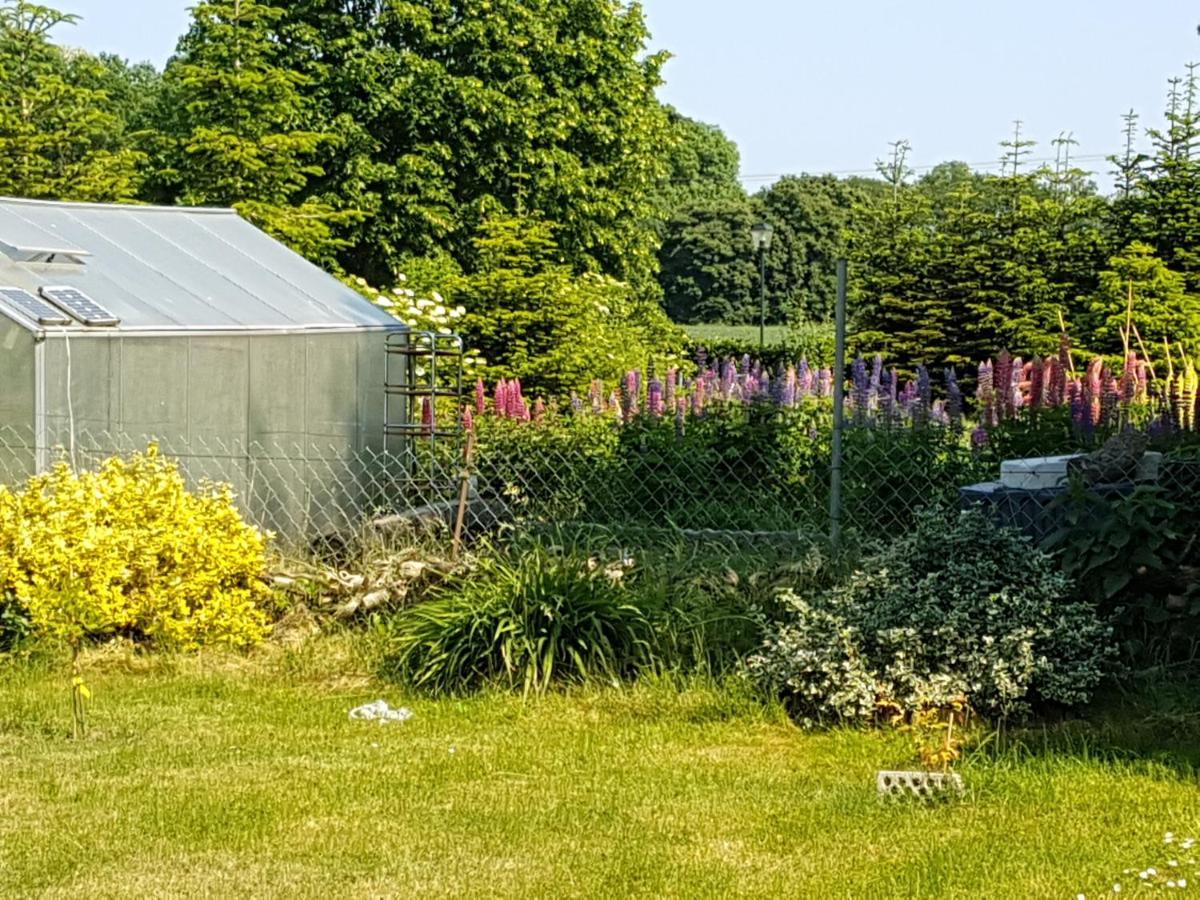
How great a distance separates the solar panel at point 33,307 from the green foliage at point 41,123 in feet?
47.1

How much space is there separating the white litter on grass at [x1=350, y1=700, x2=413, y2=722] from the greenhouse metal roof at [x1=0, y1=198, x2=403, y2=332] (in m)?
3.64

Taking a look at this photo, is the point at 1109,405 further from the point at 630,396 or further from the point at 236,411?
the point at 236,411

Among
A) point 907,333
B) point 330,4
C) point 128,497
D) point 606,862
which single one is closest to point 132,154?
point 330,4

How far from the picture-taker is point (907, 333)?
2317 centimetres

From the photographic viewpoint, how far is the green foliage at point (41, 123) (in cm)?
2228

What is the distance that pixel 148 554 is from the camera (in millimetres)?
7473

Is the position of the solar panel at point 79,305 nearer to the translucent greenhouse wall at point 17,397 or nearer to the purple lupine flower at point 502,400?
the translucent greenhouse wall at point 17,397

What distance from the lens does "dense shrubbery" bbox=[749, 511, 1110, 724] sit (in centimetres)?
604

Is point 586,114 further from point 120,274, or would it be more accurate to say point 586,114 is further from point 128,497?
point 128,497

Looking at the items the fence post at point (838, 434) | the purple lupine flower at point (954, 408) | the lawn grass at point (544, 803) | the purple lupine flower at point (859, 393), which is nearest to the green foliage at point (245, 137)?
the purple lupine flower at point (859, 393)

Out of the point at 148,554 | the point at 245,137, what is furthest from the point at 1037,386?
the point at 245,137

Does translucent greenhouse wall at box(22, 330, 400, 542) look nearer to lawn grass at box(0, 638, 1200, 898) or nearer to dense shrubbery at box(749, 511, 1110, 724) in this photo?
lawn grass at box(0, 638, 1200, 898)

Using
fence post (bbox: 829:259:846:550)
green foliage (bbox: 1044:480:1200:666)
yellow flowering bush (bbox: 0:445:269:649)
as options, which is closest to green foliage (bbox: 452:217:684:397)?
yellow flowering bush (bbox: 0:445:269:649)

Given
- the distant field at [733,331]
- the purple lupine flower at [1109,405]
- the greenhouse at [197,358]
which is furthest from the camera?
the distant field at [733,331]
